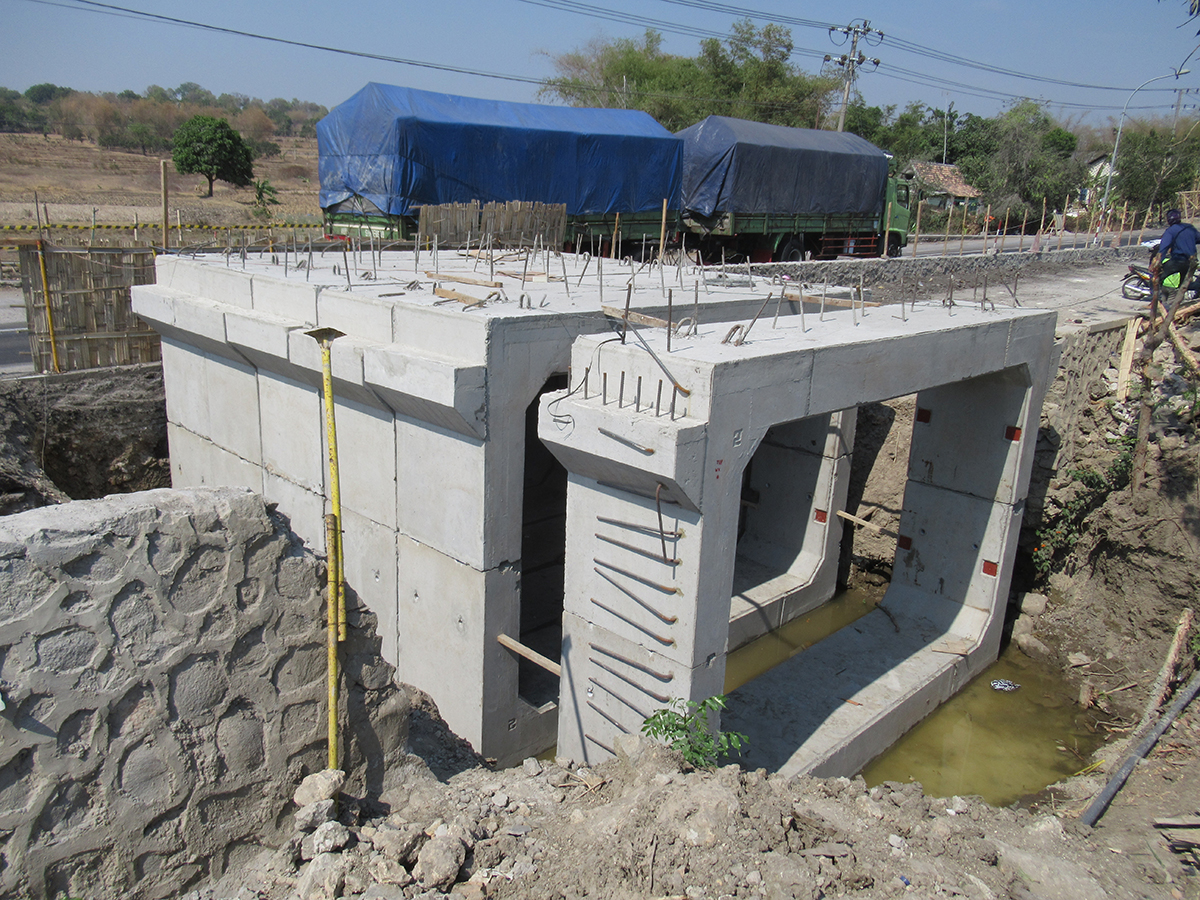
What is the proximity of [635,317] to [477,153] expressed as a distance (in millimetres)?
12551

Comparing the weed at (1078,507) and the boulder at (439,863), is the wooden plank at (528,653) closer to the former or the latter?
the boulder at (439,863)

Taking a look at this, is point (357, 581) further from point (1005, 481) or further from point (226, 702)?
point (1005, 481)

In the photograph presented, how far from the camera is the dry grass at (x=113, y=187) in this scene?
36656 mm

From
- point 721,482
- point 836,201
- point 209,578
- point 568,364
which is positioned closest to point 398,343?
point 568,364

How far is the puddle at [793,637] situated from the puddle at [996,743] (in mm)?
1830

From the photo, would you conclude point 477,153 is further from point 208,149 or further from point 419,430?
point 208,149

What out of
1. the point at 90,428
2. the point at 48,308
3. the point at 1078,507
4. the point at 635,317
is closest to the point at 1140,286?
the point at 1078,507

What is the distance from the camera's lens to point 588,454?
20.6 feet

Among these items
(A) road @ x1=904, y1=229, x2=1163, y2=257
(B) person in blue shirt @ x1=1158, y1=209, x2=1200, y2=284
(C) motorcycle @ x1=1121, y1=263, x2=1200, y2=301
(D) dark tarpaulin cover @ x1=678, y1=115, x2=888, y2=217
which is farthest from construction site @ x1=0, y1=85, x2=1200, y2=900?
(A) road @ x1=904, y1=229, x2=1163, y2=257

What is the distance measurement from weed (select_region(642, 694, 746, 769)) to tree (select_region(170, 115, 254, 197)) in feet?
125

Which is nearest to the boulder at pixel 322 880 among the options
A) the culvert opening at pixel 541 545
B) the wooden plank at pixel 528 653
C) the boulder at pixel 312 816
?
the boulder at pixel 312 816

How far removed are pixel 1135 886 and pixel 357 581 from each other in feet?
23.2

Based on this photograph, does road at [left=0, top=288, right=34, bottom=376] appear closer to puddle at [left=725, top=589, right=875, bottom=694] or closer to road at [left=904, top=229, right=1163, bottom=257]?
puddle at [left=725, top=589, right=875, bottom=694]

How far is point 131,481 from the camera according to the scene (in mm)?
12352
